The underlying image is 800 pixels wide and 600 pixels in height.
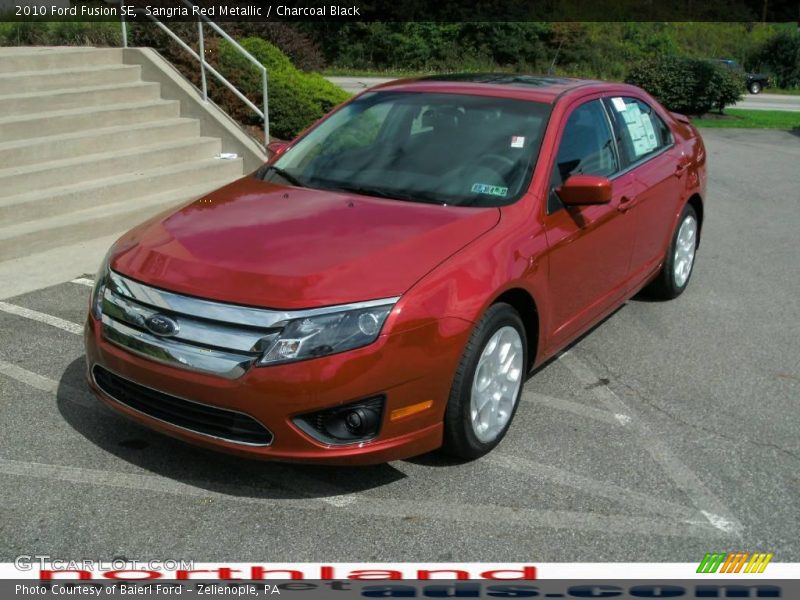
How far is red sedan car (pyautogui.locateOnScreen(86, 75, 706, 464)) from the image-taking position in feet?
11.5

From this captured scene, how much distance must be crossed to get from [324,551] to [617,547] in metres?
1.13

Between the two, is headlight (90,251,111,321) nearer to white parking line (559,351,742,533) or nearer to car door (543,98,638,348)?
car door (543,98,638,348)

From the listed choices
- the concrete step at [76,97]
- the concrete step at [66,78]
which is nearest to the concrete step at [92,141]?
the concrete step at [76,97]

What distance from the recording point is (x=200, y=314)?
3.56 metres

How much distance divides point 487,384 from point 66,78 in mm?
7548

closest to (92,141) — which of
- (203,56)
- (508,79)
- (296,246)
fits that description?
(203,56)

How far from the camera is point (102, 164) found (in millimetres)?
8734

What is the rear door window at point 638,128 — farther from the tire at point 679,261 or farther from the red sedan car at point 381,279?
the tire at point 679,261

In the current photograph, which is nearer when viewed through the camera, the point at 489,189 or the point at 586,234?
the point at 489,189

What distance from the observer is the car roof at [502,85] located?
16.6 ft

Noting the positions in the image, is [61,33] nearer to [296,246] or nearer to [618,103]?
[618,103]

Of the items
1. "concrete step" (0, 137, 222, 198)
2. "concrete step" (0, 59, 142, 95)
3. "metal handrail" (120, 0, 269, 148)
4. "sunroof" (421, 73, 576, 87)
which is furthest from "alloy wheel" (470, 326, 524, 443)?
"concrete step" (0, 59, 142, 95)

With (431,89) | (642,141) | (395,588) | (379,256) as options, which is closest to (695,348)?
(642,141)

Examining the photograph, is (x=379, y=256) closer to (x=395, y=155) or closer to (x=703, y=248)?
(x=395, y=155)
